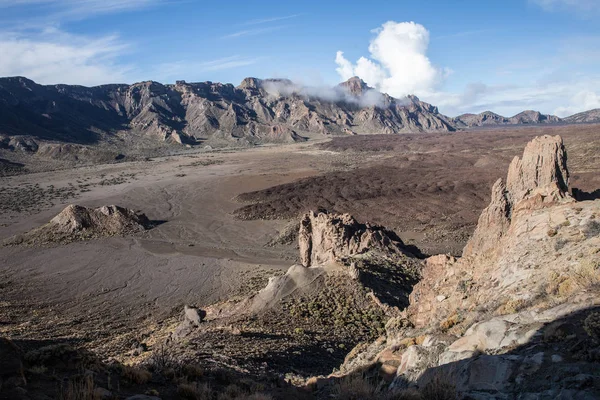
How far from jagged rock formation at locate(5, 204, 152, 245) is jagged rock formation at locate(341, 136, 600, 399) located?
126 feet

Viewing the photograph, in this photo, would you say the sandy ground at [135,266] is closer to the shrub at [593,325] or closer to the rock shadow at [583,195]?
the rock shadow at [583,195]

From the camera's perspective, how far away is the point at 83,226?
45.0 metres

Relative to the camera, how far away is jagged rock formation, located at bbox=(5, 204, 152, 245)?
42.5 m

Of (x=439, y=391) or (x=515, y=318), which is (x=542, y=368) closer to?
(x=439, y=391)

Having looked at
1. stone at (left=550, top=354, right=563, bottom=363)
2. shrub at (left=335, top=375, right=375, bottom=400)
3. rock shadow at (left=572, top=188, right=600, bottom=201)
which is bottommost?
shrub at (left=335, top=375, right=375, bottom=400)

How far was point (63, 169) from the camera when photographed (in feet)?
345

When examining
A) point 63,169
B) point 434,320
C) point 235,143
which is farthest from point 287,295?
point 235,143

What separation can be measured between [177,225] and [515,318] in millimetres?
46057

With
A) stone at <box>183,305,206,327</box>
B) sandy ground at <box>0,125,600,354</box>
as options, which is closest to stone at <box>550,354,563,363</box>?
stone at <box>183,305,206,327</box>

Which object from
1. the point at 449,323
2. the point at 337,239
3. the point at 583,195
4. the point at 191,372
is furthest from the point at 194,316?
the point at 583,195

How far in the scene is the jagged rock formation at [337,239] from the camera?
27453mm

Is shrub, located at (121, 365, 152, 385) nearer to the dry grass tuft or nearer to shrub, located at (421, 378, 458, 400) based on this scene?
the dry grass tuft

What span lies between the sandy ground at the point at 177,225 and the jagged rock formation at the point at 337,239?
182 inches

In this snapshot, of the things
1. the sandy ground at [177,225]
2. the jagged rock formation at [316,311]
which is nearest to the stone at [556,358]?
the jagged rock formation at [316,311]
